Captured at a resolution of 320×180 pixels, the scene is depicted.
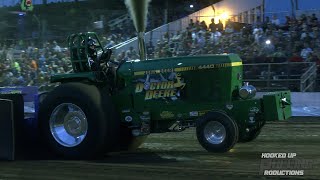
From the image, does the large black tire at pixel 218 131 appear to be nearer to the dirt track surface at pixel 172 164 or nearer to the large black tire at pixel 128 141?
the dirt track surface at pixel 172 164

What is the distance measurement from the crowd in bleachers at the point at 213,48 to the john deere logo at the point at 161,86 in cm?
946

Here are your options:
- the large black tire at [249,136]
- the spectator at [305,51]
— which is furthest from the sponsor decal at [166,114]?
the spectator at [305,51]

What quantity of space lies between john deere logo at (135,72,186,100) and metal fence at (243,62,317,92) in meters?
8.31

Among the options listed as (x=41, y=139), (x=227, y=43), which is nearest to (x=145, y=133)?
(x=41, y=139)

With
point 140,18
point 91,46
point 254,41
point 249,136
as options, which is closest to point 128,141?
point 91,46

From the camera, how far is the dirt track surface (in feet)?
18.3

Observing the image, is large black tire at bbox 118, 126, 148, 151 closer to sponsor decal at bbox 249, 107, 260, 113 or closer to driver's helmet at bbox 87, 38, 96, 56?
driver's helmet at bbox 87, 38, 96, 56

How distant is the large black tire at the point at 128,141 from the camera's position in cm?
724

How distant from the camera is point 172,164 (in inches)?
245

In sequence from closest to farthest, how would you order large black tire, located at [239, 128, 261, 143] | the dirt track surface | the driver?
the dirt track surface
large black tire, located at [239, 128, 261, 143]
the driver

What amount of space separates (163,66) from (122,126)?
104 centimetres

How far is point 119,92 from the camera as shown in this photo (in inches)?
280

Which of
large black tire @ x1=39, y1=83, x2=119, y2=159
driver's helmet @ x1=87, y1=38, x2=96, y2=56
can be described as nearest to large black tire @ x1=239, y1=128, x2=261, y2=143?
large black tire @ x1=39, y1=83, x2=119, y2=159

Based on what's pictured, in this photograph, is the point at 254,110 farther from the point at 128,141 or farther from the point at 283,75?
the point at 283,75
